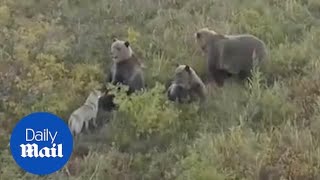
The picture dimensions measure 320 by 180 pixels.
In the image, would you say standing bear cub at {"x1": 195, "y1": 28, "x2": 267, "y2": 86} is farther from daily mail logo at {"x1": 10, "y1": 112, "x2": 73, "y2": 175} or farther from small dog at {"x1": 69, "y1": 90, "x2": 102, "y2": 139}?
daily mail logo at {"x1": 10, "y1": 112, "x2": 73, "y2": 175}

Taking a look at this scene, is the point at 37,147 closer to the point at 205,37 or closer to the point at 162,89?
the point at 162,89

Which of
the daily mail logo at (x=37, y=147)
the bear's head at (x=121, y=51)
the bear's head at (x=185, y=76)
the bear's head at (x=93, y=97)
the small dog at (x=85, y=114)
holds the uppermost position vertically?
the daily mail logo at (x=37, y=147)

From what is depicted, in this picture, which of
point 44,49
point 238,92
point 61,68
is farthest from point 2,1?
point 238,92

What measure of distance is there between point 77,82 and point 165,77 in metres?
→ 1.07

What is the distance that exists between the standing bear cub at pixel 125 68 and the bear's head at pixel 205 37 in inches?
32.1

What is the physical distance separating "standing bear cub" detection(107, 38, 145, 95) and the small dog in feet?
2.06

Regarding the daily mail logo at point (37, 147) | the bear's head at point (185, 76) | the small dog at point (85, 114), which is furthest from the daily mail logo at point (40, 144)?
the bear's head at point (185, 76)

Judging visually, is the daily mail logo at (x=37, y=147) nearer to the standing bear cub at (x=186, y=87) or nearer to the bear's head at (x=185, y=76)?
the standing bear cub at (x=186, y=87)

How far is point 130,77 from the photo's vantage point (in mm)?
8867

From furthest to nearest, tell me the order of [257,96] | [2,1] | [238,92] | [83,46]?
[2,1], [83,46], [238,92], [257,96]

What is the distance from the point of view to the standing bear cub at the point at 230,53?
9.01 meters

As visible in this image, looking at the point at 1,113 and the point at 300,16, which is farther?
the point at 300,16

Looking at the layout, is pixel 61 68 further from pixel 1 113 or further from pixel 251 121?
pixel 251 121

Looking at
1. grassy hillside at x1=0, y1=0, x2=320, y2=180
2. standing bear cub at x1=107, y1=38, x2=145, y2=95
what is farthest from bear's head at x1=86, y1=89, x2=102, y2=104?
standing bear cub at x1=107, y1=38, x2=145, y2=95
